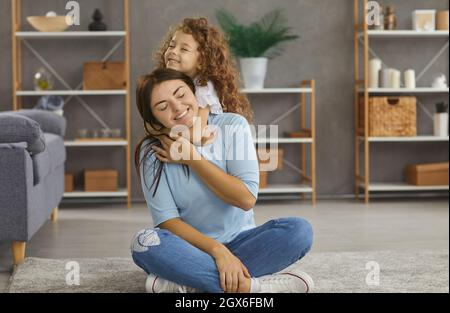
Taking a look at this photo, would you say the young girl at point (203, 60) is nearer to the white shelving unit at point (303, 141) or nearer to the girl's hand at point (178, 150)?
the girl's hand at point (178, 150)

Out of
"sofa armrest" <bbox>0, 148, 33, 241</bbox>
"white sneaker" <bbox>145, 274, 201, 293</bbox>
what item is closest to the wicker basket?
"sofa armrest" <bbox>0, 148, 33, 241</bbox>

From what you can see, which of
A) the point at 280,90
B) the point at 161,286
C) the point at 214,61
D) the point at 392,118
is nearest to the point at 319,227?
the point at 280,90

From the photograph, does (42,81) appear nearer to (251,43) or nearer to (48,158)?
(251,43)

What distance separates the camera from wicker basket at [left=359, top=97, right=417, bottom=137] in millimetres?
4570

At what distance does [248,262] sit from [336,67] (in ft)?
9.59

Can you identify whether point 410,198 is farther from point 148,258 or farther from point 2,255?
point 148,258

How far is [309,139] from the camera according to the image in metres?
4.51

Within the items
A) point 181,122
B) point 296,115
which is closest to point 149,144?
point 181,122

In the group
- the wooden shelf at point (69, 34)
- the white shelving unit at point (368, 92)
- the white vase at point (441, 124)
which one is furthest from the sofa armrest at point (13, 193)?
the white vase at point (441, 124)

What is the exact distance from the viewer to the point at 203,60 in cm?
204

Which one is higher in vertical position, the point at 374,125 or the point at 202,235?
the point at 374,125

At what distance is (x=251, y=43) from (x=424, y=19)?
1046mm

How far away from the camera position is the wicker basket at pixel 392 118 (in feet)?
15.0

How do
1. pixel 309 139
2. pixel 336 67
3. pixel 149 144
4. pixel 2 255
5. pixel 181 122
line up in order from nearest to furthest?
pixel 181 122, pixel 149 144, pixel 2 255, pixel 309 139, pixel 336 67
